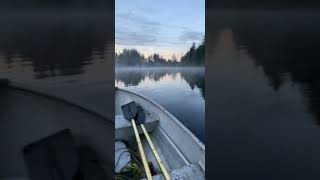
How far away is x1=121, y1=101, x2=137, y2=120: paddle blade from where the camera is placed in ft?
7.10

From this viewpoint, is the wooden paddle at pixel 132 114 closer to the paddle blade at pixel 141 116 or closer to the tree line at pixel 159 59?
the paddle blade at pixel 141 116

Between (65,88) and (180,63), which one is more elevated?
(180,63)

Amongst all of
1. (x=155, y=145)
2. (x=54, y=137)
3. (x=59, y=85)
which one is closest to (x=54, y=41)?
(x=59, y=85)

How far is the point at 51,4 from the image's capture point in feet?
4.36

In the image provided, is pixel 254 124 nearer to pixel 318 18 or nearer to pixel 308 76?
pixel 308 76

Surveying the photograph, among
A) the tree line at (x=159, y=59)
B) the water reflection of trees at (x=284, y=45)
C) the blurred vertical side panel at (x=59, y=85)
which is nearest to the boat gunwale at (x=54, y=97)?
the blurred vertical side panel at (x=59, y=85)

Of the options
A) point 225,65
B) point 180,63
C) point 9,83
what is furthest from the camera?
point 180,63

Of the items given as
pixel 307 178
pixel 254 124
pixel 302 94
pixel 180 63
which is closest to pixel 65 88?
pixel 180 63

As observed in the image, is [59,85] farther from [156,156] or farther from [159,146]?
[159,146]

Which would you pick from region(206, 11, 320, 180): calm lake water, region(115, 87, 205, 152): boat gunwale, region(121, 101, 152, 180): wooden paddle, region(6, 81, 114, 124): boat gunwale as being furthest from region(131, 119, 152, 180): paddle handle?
region(6, 81, 114, 124): boat gunwale

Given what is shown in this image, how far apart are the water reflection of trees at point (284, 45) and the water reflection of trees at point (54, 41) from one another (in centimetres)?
58

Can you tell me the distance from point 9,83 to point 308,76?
1.36 m

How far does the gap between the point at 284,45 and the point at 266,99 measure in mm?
268

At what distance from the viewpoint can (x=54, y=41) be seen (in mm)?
1325
